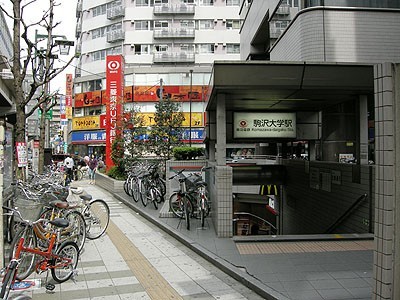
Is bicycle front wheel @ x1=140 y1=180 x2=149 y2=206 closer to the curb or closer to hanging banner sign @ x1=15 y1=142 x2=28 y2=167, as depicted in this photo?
the curb

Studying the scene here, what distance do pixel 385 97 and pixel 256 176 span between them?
9.30 metres

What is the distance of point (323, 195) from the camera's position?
10.3 metres

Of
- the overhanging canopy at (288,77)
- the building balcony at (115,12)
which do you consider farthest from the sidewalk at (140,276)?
the building balcony at (115,12)

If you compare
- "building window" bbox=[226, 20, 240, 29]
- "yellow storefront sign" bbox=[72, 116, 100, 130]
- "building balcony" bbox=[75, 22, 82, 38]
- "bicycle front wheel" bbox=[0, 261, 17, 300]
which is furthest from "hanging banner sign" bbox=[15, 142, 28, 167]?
"building balcony" bbox=[75, 22, 82, 38]

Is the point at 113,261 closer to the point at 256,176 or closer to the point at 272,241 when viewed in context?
the point at 272,241

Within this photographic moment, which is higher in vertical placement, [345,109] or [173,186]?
[345,109]

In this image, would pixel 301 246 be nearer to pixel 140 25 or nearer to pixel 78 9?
pixel 140 25

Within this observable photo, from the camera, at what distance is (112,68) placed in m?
25.3

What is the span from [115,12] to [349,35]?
4150 centimetres

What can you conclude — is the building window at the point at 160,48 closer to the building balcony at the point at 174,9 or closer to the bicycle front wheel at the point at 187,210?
the building balcony at the point at 174,9

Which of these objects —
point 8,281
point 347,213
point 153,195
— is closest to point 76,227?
point 8,281

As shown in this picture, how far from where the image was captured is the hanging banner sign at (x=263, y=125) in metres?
9.55

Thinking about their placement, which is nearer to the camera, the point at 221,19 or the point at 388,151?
the point at 388,151

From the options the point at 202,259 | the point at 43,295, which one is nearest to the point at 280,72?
the point at 202,259
